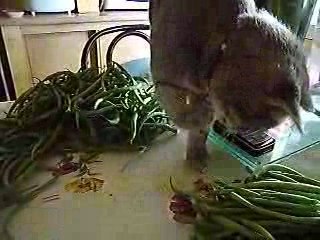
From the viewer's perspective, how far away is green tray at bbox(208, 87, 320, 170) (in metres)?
0.60

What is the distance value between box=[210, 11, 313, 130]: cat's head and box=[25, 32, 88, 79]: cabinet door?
1091mm

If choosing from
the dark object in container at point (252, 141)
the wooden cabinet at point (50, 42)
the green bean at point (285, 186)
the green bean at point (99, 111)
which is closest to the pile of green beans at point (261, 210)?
the green bean at point (285, 186)

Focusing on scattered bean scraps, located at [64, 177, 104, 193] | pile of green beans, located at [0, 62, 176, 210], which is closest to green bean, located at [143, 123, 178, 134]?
pile of green beans, located at [0, 62, 176, 210]

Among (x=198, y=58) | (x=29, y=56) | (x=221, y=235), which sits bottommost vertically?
(x=29, y=56)

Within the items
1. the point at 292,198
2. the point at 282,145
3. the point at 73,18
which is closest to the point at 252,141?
the point at 282,145

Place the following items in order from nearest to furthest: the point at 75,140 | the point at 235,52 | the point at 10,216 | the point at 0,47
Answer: the point at 235,52 → the point at 10,216 → the point at 75,140 → the point at 0,47

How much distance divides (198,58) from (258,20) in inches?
2.8

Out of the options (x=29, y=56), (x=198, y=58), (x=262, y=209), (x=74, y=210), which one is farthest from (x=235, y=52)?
(x=29, y=56)

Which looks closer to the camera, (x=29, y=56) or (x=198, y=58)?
(x=198, y=58)

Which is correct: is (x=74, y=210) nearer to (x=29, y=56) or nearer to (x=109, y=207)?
(x=109, y=207)

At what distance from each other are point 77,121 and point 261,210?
0.32 meters

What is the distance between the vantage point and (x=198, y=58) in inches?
16.5

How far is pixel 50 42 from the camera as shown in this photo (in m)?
1.39

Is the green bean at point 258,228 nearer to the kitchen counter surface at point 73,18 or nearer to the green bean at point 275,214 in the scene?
the green bean at point 275,214
